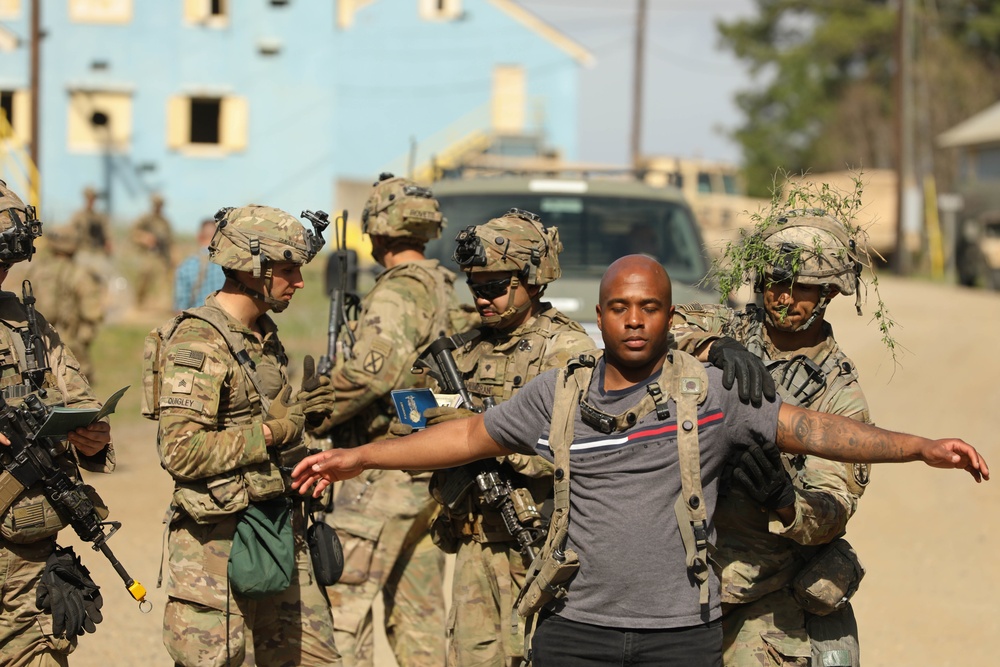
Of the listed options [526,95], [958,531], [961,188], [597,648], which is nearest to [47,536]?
[597,648]

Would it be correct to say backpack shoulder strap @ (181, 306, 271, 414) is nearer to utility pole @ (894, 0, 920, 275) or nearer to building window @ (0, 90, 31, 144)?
utility pole @ (894, 0, 920, 275)

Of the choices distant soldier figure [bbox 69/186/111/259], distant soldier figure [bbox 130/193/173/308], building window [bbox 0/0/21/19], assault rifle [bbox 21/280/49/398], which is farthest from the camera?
building window [bbox 0/0/21/19]

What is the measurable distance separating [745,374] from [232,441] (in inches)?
71.0

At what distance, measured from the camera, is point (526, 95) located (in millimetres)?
38562

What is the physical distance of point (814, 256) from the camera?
443cm

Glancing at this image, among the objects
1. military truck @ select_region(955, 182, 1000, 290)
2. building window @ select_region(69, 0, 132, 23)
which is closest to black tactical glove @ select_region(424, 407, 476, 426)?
military truck @ select_region(955, 182, 1000, 290)

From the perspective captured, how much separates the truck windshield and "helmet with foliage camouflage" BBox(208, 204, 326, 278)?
10.8ft

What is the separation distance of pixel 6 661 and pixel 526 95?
35051 mm

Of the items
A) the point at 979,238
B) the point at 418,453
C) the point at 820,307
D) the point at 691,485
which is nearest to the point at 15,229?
the point at 418,453

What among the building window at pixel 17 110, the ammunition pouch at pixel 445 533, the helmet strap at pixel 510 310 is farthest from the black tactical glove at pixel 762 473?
the building window at pixel 17 110

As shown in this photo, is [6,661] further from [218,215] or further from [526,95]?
[526,95]

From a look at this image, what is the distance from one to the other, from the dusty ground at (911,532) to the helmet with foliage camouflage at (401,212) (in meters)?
2.12

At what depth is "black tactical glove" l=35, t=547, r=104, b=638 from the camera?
14.9ft

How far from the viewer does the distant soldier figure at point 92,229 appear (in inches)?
877
